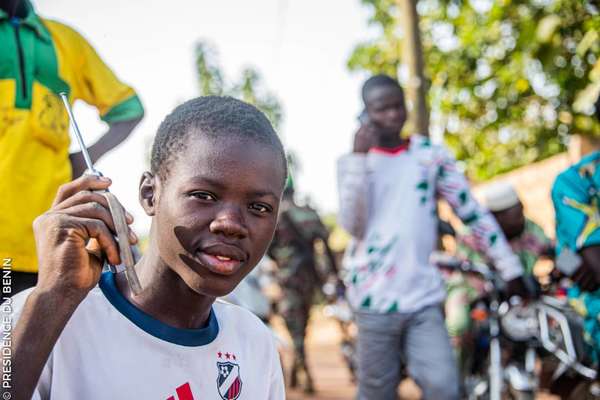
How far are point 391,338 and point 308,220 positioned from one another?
4056 millimetres

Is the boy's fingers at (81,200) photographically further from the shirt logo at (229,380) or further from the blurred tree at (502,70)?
the blurred tree at (502,70)

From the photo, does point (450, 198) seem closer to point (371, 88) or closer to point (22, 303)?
point (371, 88)

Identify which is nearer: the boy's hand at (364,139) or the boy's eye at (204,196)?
the boy's eye at (204,196)

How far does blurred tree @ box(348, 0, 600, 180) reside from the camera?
5.76m

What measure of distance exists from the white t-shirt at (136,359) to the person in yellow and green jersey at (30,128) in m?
0.64

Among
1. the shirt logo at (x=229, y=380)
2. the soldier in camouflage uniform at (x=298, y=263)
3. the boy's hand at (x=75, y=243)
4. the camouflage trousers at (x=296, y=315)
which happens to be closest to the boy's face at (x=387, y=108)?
the shirt logo at (x=229, y=380)

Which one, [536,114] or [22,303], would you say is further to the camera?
[536,114]

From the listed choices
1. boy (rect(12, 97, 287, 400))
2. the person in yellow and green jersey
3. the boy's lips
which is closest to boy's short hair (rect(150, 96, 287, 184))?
boy (rect(12, 97, 287, 400))

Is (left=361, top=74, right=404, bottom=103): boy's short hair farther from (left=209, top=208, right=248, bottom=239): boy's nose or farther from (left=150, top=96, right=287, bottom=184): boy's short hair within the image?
(left=209, top=208, right=248, bottom=239): boy's nose

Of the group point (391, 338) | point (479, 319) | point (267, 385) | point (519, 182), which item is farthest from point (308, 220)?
point (267, 385)

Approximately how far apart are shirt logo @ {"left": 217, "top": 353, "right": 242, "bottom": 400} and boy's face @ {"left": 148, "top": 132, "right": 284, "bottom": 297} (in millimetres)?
193

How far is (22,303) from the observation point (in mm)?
1307

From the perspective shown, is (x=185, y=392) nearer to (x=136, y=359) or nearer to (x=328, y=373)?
(x=136, y=359)

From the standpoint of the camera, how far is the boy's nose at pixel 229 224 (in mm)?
1485
